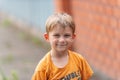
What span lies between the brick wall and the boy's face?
8.55ft

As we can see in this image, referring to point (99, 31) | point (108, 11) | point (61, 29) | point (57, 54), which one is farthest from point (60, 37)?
point (99, 31)

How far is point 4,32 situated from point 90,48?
3.58 metres

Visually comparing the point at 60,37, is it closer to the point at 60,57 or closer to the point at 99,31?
the point at 60,57

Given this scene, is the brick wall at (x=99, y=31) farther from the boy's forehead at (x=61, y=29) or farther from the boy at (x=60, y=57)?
the boy's forehead at (x=61, y=29)

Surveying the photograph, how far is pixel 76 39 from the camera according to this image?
8789 mm

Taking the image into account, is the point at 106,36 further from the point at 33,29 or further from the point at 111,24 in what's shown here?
the point at 33,29

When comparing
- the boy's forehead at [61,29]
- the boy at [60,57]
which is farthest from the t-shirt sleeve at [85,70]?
the boy's forehead at [61,29]

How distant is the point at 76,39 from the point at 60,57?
425cm

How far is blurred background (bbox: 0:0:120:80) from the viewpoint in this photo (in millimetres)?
7219

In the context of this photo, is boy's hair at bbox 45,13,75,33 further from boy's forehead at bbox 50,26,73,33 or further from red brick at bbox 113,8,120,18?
red brick at bbox 113,8,120,18

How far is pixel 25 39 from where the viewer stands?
10430 millimetres

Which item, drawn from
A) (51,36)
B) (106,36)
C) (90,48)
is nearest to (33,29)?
(90,48)

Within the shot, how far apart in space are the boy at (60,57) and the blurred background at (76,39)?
28.7 inches

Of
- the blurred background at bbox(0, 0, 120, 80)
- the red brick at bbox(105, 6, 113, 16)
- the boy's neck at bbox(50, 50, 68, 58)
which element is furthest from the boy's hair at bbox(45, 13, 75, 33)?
the red brick at bbox(105, 6, 113, 16)
